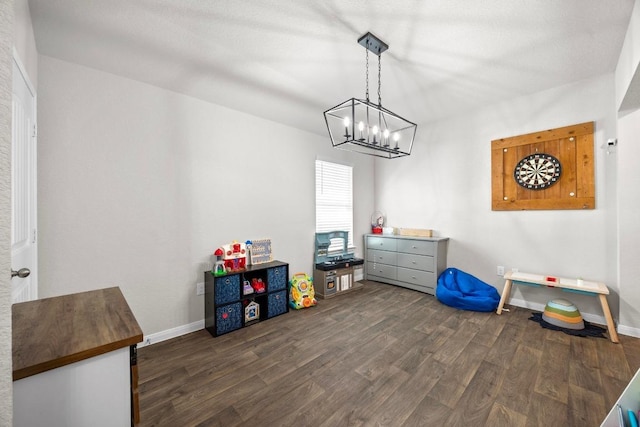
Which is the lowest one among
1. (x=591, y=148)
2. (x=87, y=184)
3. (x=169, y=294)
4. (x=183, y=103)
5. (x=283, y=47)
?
(x=169, y=294)

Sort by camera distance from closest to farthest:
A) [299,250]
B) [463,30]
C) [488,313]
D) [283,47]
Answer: [463,30]
[283,47]
[488,313]
[299,250]

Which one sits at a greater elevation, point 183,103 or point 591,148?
point 183,103

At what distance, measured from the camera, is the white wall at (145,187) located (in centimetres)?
213

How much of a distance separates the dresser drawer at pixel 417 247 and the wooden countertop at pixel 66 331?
12.0 feet

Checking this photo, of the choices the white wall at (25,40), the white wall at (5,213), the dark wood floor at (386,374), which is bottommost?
the dark wood floor at (386,374)

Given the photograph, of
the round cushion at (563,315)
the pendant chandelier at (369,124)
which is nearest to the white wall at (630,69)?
the pendant chandelier at (369,124)

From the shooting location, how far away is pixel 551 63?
→ 8.07 ft

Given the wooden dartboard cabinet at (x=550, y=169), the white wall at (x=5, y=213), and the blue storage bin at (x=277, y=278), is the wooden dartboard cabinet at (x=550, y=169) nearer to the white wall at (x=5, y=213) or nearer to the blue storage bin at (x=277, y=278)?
the blue storage bin at (x=277, y=278)

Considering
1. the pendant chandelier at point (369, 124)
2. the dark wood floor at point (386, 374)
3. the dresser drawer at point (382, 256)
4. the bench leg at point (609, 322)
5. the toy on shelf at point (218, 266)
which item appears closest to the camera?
the dark wood floor at point (386, 374)

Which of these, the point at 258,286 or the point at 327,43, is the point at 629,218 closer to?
the point at 327,43

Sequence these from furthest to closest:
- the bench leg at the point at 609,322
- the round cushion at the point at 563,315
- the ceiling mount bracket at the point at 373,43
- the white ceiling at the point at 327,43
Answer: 1. the round cushion at the point at 563,315
2. the bench leg at the point at 609,322
3. the ceiling mount bracket at the point at 373,43
4. the white ceiling at the point at 327,43

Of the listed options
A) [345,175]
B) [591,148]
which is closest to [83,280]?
[345,175]

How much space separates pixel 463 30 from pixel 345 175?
9.09ft

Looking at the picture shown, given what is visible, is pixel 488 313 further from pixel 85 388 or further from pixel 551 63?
pixel 85 388
